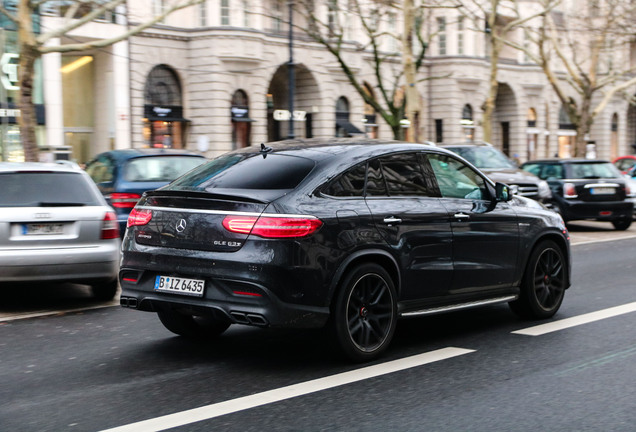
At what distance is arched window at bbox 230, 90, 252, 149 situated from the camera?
1528 inches

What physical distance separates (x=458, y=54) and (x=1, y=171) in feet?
142

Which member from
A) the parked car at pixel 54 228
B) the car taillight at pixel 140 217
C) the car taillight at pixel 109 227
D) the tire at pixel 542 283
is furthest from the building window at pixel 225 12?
the car taillight at pixel 140 217

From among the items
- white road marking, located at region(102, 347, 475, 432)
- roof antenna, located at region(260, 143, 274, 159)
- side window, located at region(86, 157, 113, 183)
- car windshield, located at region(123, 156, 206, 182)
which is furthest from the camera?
side window, located at region(86, 157, 113, 183)

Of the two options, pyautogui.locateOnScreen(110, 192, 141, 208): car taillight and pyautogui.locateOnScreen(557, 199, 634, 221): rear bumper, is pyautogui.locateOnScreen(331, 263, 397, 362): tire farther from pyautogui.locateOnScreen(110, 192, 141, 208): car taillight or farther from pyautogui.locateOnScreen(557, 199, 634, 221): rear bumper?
pyautogui.locateOnScreen(557, 199, 634, 221): rear bumper

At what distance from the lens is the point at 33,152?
54.5 ft

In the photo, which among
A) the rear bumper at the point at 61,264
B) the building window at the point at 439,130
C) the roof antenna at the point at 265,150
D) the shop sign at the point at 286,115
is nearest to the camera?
the roof antenna at the point at 265,150

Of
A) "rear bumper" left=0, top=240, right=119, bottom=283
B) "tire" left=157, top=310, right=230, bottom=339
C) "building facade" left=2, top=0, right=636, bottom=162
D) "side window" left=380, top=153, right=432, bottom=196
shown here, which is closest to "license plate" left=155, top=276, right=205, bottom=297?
"tire" left=157, top=310, right=230, bottom=339

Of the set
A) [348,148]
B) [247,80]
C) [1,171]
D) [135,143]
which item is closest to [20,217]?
[1,171]

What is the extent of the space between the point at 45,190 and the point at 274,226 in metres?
3.93

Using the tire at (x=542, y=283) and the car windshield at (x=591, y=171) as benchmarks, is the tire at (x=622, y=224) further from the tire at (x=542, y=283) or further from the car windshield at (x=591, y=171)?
the tire at (x=542, y=283)

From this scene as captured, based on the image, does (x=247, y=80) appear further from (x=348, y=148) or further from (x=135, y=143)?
(x=348, y=148)

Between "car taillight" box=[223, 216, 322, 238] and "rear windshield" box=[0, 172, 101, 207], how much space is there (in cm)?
354

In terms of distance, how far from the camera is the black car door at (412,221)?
21.3 feet

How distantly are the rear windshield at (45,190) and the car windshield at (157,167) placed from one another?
408 centimetres
